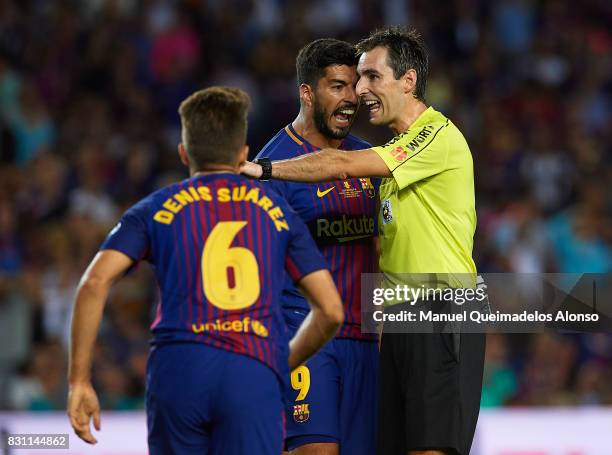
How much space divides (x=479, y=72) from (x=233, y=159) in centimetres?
888

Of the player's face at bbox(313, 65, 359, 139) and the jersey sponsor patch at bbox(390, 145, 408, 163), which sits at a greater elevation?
the player's face at bbox(313, 65, 359, 139)

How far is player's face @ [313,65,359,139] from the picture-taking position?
20.2ft

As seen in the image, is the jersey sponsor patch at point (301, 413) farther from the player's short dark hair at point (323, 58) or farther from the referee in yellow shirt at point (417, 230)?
the player's short dark hair at point (323, 58)

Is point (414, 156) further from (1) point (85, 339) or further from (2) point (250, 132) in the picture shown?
(2) point (250, 132)

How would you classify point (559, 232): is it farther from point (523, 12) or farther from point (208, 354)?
point (208, 354)

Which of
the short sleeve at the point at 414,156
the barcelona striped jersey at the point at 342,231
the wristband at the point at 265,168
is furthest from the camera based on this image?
the barcelona striped jersey at the point at 342,231

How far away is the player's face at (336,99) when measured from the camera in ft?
20.2

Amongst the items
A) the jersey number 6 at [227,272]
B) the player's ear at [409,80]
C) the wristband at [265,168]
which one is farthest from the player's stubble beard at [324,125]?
the jersey number 6 at [227,272]

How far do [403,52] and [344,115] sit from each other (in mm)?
572

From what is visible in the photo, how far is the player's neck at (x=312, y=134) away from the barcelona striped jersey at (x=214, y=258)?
1858mm

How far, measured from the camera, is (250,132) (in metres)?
12.1

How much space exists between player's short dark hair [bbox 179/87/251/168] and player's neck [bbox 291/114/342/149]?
1812mm

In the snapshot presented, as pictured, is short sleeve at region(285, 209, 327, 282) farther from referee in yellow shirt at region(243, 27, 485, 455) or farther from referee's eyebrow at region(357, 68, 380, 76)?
referee's eyebrow at region(357, 68, 380, 76)

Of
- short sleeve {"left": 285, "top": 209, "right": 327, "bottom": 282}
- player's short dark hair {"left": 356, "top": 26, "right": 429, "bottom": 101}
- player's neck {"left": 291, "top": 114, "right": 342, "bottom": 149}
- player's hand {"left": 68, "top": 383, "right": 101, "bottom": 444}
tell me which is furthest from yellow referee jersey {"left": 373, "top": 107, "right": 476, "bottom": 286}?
player's hand {"left": 68, "top": 383, "right": 101, "bottom": 444}
